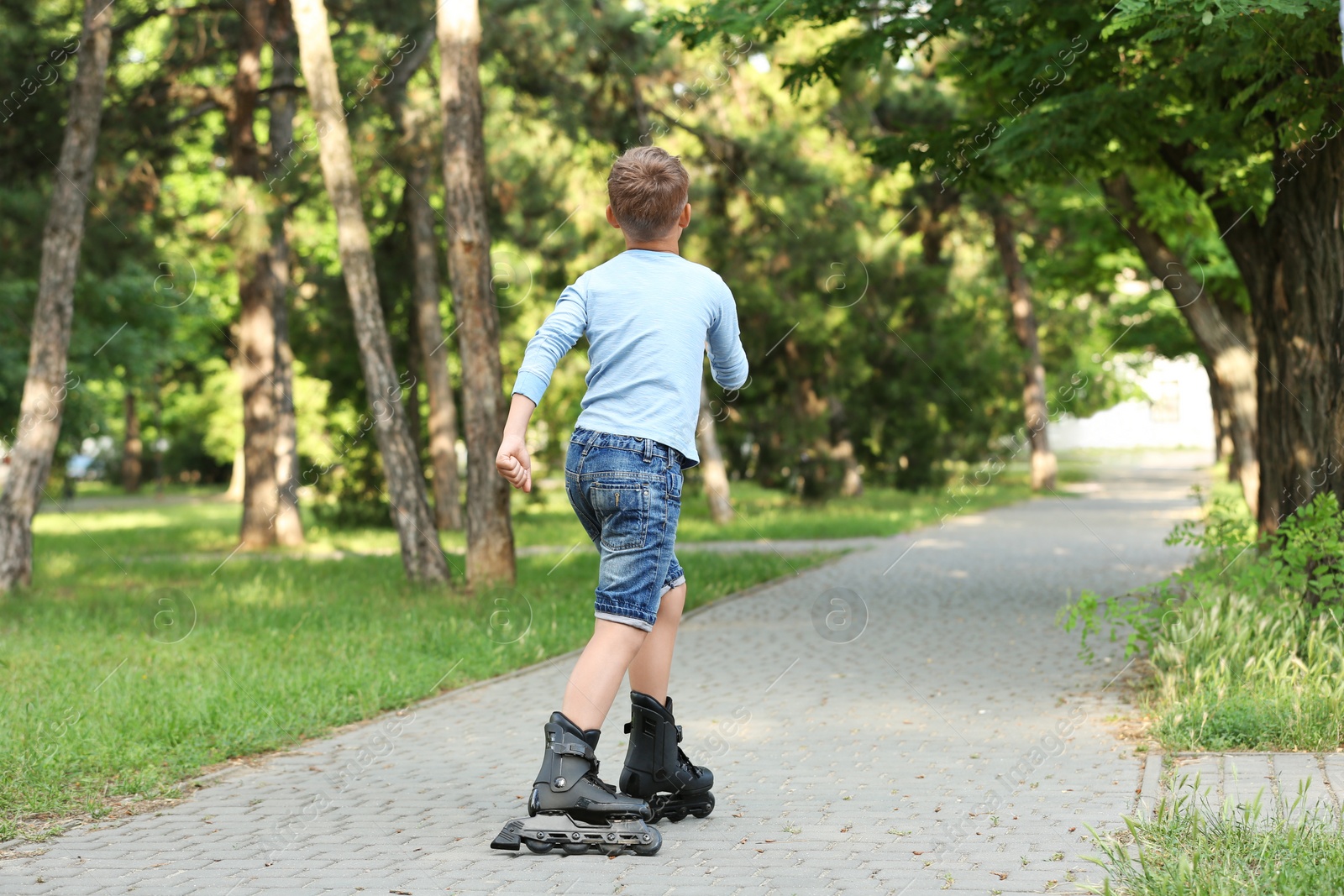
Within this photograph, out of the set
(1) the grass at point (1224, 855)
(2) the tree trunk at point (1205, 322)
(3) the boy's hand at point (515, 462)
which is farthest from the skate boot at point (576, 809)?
(2) the tree trunk at point (1205, 322)

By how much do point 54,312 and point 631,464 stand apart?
34.9ft

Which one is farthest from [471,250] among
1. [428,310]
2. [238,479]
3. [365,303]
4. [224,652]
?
[238,479]

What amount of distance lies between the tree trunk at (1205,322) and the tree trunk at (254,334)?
1156cm

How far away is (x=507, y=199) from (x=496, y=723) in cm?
1565

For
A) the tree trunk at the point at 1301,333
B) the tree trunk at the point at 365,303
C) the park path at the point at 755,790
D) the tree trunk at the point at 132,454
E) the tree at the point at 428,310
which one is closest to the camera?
the park path at the point at 755,790

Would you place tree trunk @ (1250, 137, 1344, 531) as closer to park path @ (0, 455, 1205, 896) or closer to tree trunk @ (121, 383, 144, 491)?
park path @ (0, 455, 1205, 896)

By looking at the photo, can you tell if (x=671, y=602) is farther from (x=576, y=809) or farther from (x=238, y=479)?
(x=238, y=479)

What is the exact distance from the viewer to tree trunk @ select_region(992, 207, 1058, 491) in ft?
101

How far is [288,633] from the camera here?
9961 millimetres

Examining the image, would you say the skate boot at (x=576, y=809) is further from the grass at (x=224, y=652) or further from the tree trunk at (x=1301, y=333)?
the tree trunk at (x=1301, y=333)

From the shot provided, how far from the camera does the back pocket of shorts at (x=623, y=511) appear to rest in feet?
14.2

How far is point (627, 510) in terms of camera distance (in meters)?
4.34

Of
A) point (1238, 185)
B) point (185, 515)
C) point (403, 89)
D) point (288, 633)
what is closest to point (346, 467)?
point (403, 89)

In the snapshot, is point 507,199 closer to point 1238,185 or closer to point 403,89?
point 403,89
